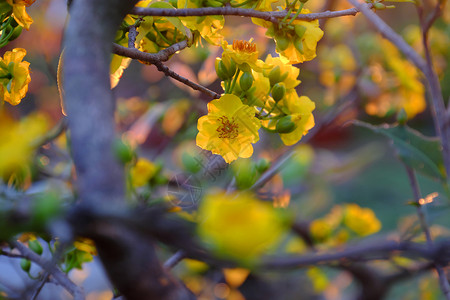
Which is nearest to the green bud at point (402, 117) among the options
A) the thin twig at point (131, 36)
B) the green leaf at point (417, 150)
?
the green leaf at point (417, 150)

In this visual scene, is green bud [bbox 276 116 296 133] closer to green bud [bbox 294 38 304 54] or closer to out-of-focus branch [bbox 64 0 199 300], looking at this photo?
green bud [bbox 294 38 304 54]

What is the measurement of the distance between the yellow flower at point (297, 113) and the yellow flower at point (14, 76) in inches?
12.9

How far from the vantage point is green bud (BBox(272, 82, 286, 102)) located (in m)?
0.44

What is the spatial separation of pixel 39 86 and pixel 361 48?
92.9 inches

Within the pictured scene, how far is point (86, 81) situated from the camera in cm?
23

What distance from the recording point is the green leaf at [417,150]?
571 millimetres

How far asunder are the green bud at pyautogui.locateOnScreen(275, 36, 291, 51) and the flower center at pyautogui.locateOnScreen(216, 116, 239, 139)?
0.10 meters

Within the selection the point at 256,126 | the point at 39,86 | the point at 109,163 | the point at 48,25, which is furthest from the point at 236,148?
the point at 39,86

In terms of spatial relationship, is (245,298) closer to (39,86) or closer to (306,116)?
(306,116)

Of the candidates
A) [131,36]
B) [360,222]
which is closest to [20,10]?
[131,36]

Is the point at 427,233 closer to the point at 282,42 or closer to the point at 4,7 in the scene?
the point at 282,42

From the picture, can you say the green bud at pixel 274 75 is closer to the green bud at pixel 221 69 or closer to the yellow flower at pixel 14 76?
the green bud at pixel 221 69

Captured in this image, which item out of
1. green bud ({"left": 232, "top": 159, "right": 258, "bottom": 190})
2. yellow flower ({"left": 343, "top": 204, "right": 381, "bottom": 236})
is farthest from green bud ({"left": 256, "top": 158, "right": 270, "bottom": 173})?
yellow flower ({"left": 343, "top": 204, "right": 381, "bottom": 236})

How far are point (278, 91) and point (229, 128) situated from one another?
7 cm
